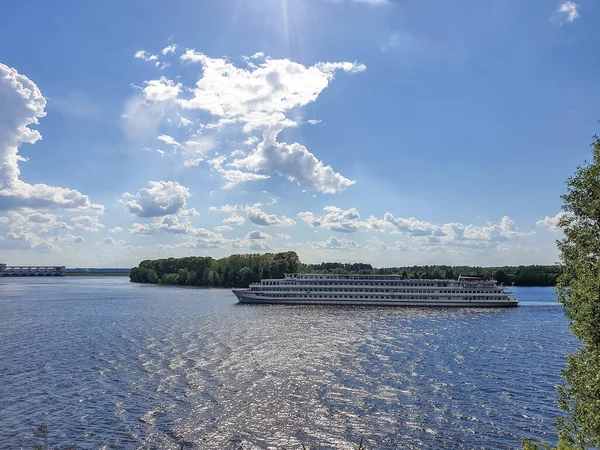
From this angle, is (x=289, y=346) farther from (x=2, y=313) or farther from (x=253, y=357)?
(x=2, y=313)

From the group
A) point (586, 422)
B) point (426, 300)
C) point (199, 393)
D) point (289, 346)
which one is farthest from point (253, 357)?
point (426, 300)

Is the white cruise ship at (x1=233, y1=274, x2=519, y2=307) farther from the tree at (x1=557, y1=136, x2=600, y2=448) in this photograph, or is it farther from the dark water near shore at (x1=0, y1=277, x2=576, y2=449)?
the tree at (x1=557, y1=136, x2=600, y2=448)

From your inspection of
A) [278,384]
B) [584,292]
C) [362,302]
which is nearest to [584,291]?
[584,292]

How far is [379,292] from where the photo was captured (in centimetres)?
14288

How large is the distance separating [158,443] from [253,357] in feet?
95.1

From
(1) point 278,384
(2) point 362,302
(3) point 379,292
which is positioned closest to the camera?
(1) point 278,384

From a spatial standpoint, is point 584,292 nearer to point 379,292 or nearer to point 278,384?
point 278,384

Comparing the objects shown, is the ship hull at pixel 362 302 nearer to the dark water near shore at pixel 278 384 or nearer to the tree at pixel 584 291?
the dark water near shore at pixel 278 384

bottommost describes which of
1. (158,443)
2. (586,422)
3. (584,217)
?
(158,443)

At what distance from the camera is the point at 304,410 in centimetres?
4097

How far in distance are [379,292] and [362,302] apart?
21.8ft

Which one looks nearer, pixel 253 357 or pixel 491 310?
pixel 253 357

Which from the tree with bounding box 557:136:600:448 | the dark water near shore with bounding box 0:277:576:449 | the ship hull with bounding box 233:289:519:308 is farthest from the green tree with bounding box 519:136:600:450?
the ship hull with bounding box 233:289:519:308

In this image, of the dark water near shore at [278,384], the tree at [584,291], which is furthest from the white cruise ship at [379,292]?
the tree at [584,291]
